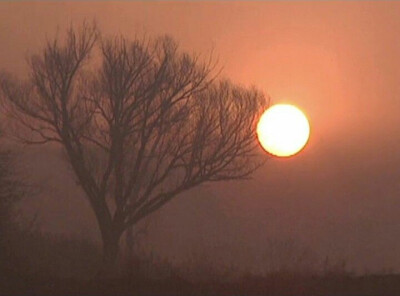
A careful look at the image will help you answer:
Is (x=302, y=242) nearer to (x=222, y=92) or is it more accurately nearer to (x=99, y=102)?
(x=222, y=92)

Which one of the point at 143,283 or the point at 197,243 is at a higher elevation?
the point at 197,243

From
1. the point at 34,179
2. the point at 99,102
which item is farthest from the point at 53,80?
the point at 34,179

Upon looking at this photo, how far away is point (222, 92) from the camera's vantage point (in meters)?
29.7

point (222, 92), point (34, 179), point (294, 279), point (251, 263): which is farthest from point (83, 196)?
point (294, 279)

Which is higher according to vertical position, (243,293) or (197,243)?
(197,243)

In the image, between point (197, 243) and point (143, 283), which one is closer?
point (143, 283)

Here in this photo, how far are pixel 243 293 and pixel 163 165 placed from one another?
18.1 m

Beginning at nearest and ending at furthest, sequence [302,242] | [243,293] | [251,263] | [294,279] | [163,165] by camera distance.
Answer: [243,293]
[294,279]
[251,263]
[302,242]
[163,165]

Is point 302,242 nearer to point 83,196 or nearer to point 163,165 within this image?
point 163,165

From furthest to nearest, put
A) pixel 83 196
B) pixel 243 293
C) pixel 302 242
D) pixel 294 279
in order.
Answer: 1. pixel 83 196
2. pixel 302 242
3. pixel 294 279
4. pixel 243 293

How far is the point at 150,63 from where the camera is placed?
95.6 feet

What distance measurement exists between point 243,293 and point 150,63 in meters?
17.2

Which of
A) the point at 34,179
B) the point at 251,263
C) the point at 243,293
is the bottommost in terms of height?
the point at 243,293

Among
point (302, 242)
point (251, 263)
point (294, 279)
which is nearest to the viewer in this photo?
point (294, 279)
